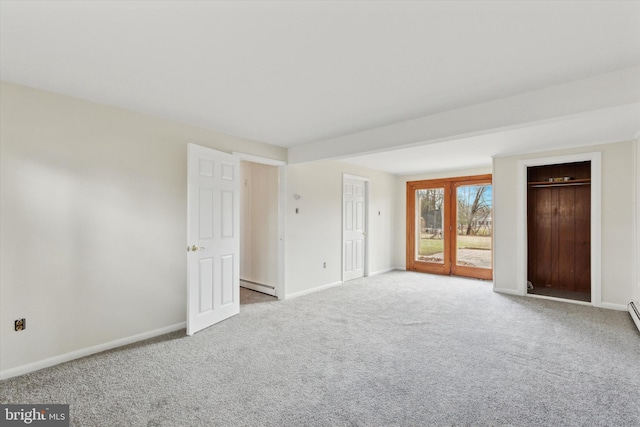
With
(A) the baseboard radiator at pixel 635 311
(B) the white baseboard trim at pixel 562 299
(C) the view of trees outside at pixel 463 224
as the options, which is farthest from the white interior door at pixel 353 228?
(A) the baseboard radiator at pixel 635 311

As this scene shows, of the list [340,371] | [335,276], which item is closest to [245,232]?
[335,276]

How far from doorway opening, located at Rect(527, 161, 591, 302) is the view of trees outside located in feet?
2.51

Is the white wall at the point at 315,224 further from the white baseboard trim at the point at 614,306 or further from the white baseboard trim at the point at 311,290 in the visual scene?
the white baseboard trim at the point at 614,306

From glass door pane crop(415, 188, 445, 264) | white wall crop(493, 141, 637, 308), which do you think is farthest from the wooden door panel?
A: glass door pane crop(415, 188, 445, 264)

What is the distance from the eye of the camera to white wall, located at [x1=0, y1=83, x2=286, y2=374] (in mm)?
2527

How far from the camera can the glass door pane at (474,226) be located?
6.26 m

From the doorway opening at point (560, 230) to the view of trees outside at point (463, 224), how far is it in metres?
0.76

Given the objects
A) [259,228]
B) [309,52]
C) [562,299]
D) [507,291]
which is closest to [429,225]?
[507,291]

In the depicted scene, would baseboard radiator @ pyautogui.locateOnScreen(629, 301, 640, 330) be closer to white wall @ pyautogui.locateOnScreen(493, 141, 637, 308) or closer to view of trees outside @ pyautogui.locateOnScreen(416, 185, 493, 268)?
white wall @ pyautogui.locateOnScreen(493, 141, 637, 308)

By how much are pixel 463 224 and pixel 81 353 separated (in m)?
6.55

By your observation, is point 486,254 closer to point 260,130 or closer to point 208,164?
point 260,130

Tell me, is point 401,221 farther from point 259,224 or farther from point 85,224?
point 85,224

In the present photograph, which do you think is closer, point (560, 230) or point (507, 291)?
point (507, 291)

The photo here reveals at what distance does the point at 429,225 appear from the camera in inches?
279
